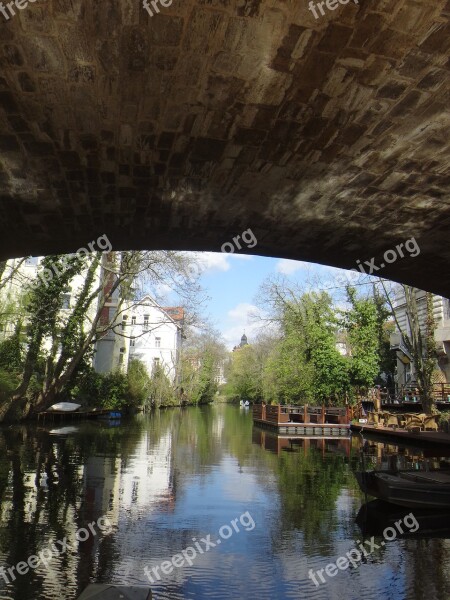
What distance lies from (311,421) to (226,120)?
26961 millimetres

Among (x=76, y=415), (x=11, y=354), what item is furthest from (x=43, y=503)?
(x=76, y=415)

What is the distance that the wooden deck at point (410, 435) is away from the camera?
19.6 metres

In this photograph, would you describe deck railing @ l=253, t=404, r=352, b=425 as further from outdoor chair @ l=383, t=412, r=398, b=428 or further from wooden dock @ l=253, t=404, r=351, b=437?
outdoor chair @ l=383, t=412, r=398, b=428

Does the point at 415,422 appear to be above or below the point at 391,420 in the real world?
below

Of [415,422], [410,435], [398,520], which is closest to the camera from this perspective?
[398,520]

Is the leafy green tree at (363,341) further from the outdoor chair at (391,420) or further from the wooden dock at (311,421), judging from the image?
the outdoor chair at (391,420)

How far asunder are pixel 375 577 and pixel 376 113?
573cm

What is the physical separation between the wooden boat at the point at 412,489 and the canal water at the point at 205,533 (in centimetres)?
31

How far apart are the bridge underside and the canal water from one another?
13.6 feet

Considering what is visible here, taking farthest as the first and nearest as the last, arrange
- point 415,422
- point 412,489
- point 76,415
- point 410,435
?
point 76,415
point 415,422
point 410,435
point 412,489

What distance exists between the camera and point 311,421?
96.5 feet

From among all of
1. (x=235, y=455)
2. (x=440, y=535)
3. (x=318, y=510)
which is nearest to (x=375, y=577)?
(x=440, y=535)

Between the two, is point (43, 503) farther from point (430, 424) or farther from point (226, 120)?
point (430, 424)

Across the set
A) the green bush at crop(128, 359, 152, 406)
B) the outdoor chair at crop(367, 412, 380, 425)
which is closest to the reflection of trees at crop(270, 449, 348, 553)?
the outdoor chair at crop(367, 412, 380, 425)
